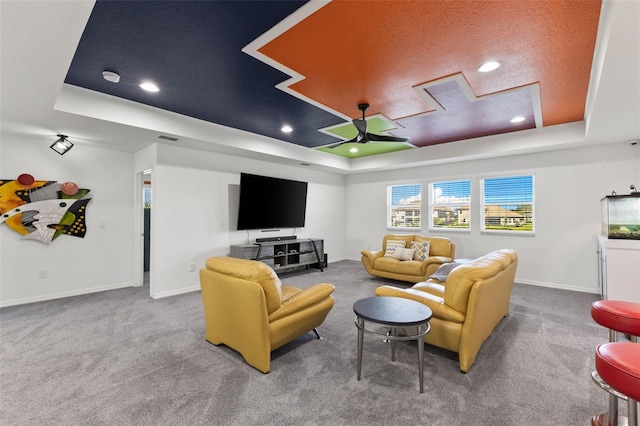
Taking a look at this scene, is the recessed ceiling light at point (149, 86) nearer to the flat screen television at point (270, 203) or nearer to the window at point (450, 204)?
the flat screen television at point (270, 203)

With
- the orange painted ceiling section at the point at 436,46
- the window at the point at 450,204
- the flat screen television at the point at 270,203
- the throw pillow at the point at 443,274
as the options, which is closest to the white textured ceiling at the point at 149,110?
the orange painted ceiling section at the point at 436,46

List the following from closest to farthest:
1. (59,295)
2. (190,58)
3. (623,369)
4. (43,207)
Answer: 1. (623,369)
2. (190,58)
3. (43,207)
4. (59,295)

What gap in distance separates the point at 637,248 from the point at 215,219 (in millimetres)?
6158

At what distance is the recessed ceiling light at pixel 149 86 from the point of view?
3.12 m

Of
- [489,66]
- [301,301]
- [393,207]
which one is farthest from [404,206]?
[301,301]

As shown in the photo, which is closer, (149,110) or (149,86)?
(149,86)

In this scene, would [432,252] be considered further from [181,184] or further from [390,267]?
[181,184]

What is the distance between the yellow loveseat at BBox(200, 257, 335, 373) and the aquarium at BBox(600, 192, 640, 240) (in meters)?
3.92

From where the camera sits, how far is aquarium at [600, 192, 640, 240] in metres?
3.58

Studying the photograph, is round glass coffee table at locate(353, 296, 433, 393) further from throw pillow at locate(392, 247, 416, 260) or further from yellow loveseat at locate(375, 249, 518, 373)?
throw pillow at locate(392, 247, 416, 260)

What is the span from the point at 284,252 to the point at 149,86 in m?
3.78

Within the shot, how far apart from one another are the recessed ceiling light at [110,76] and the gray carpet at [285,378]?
2.77 metres

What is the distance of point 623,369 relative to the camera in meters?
1.17

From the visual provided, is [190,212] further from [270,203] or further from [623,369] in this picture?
[623,369]
